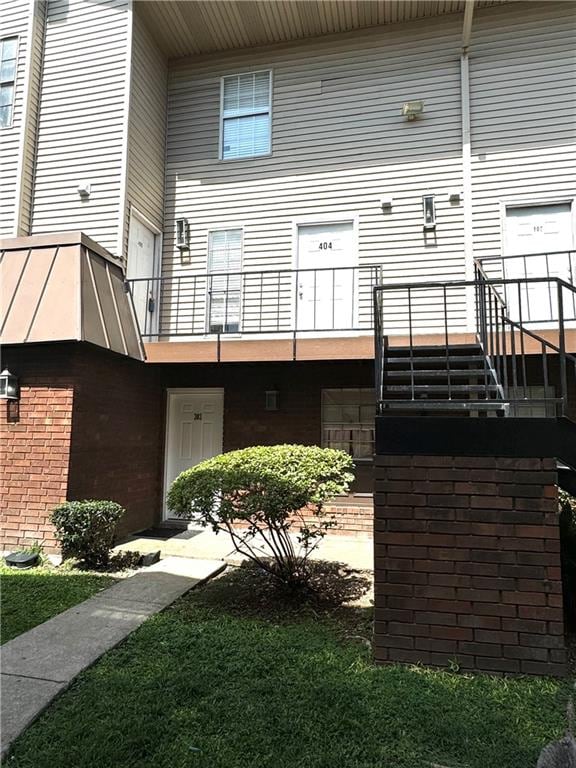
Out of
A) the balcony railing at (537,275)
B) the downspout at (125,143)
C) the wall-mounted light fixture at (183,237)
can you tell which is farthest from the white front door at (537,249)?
the downspout at (125,143)

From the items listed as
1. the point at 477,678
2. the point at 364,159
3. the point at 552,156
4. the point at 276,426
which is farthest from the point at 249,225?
the point at 477,678

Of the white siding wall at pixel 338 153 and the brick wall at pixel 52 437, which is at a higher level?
the white siding wall at pixel 338 153

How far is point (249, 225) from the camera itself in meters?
8.33

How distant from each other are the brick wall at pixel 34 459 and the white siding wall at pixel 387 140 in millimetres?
2936

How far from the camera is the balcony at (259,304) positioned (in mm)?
7648

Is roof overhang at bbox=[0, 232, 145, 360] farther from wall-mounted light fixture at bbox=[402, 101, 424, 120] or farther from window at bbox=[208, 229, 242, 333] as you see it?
wall-mounted light fixture at bbox=[402, 101, 424, 120]

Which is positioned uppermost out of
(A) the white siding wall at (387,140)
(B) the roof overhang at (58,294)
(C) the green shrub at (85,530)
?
(A) the white siding wall at (387,140)

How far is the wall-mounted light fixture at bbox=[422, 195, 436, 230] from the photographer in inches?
297

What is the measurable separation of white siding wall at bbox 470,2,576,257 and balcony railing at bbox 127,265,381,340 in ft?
6.65

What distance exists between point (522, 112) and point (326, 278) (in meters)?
3.80

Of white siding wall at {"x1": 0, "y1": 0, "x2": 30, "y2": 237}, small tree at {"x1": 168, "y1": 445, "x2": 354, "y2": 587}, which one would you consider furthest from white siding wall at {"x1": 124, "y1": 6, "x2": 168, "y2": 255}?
small tree at {"x1": 168, "y1": 445, "x2": 354, "y2": 587}

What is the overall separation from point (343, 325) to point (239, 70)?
4.96 meters

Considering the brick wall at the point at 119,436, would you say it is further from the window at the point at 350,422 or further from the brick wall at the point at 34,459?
the window at the point at 350,422

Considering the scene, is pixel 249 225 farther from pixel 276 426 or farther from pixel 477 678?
pixel 477 678
